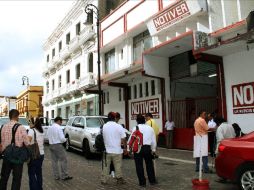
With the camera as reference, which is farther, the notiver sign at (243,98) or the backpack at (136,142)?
the notiver sign at (243,98)

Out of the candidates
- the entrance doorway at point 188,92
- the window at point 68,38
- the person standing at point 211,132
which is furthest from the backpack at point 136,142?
the window at point 68,38

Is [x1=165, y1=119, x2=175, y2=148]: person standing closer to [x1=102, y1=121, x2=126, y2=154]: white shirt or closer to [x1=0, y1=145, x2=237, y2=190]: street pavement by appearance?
[x1=0, y1=145, x2=237, y2=190]: street pavement

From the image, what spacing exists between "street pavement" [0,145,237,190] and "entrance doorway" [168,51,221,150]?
9.70 ft

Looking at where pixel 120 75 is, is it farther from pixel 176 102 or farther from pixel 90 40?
pixel 90 40

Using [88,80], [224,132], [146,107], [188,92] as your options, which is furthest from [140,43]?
[224,132]

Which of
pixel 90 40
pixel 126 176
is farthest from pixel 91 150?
pixel 90 40

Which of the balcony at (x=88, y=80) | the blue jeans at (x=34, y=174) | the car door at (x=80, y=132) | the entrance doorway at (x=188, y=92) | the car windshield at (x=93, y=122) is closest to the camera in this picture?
the blue jeans at (x=34, y=174)

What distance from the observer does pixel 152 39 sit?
18.4 meters

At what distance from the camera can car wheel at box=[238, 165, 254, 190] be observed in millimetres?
6547

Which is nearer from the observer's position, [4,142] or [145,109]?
[4,142]

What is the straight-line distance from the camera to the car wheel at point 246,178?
6.55 meters

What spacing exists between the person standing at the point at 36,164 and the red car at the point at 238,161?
12.7 ft

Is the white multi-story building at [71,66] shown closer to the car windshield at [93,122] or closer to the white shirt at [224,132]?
the car windshield at [93,122]

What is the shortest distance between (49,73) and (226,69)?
98.3ft
